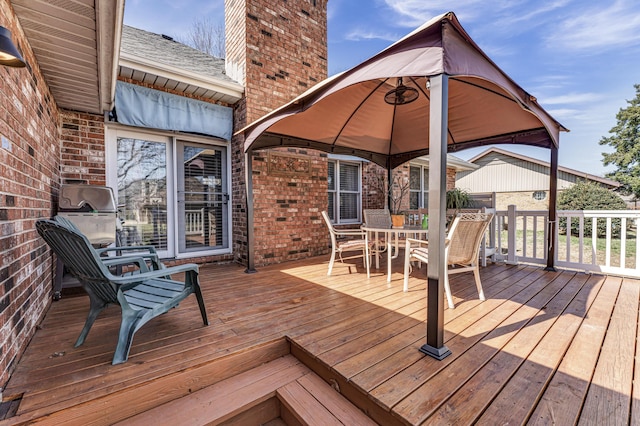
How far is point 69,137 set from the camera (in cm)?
355

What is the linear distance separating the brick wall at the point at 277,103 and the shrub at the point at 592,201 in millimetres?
11396

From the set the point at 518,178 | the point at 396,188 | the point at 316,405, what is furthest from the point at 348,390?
the point at 518,178

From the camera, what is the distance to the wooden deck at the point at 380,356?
56.0 inches

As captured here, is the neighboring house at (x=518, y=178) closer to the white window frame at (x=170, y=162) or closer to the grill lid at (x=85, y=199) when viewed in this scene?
the white window frame at (x=170, y=162)

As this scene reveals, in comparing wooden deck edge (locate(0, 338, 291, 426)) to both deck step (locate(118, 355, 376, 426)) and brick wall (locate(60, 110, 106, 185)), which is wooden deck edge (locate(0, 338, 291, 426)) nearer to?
deck step (locate(118, 355, 376, 426))

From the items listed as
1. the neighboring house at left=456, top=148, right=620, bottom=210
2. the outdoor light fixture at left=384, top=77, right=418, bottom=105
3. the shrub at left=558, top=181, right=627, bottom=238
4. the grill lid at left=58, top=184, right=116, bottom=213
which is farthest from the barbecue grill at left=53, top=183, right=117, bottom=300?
the neighboring house at left=456, top=148, right=620, bottom=210

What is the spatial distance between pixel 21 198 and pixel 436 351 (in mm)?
3115

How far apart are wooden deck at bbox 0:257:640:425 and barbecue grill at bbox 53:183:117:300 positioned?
627mm

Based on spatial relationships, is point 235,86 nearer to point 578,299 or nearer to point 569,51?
point 578,299

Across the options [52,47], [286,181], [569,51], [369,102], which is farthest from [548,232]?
[569,51]

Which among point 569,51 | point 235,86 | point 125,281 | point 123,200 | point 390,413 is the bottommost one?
point 390,413

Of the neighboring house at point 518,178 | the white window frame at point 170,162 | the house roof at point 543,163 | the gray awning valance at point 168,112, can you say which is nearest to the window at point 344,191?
the white window frame at point 170,162

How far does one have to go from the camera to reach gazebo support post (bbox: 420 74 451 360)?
1804 mm

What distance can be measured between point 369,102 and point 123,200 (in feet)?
12.9
